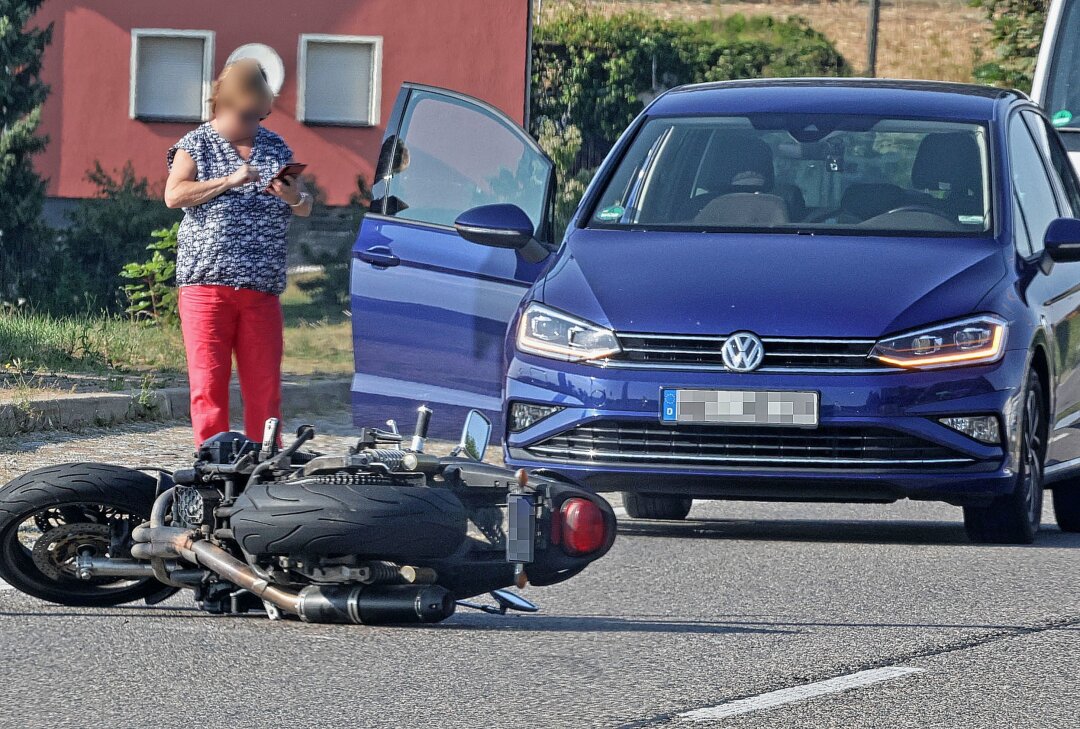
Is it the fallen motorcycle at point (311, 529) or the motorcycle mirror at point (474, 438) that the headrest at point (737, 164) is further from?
the fallen motorcycle at point (311, 529)

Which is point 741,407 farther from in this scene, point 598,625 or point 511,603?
point 511,603

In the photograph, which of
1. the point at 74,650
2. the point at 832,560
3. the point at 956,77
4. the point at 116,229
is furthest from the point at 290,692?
the point at 956,77

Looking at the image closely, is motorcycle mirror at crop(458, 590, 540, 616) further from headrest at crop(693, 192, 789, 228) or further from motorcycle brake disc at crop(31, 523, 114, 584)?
headrest at crop(693, 192, 789, 228)

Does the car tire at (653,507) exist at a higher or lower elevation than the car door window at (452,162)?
lower

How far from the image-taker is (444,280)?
9406 mm

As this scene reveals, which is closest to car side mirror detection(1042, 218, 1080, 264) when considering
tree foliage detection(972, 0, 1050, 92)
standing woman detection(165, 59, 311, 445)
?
standing woman detection(165, 59, 311, 445)

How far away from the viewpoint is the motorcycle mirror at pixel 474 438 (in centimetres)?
629

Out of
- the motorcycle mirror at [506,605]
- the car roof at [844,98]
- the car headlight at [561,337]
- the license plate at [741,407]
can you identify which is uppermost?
the car roof at [844,98]

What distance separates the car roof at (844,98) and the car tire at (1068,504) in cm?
160

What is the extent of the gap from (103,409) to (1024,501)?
4956 millimetres

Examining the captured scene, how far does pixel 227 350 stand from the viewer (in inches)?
320

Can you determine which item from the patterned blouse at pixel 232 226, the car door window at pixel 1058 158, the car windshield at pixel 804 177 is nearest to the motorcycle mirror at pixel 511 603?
the patterned blouse at pixel 232 226

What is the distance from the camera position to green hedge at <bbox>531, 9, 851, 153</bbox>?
3353 cm

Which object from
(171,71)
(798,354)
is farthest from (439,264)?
(171,71)
